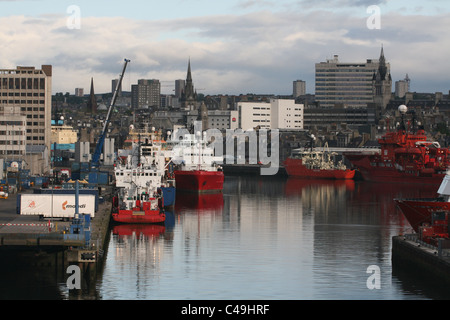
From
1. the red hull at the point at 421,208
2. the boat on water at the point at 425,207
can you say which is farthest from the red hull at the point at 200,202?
the boat on water at the point at 425,207

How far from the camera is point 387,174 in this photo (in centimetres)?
13750

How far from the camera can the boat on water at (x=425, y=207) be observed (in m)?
50.2

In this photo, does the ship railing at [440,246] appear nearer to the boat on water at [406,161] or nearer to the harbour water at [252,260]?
the harbour water at [252,260]

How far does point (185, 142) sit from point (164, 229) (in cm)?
4575

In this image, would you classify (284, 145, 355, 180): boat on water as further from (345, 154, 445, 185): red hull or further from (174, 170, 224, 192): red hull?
(174, 170, 224, 192): red hull

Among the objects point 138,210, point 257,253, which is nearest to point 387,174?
point 138,210

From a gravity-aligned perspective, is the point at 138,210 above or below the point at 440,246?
below

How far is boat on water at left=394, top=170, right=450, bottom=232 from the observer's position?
165 feet

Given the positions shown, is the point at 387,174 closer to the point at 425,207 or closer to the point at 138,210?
the point at 138,210

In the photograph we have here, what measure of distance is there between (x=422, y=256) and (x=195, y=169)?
207ft

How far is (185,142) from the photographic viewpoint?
109562mm
